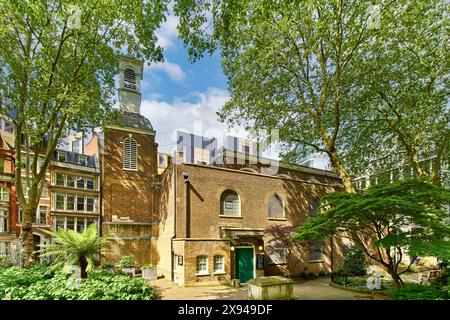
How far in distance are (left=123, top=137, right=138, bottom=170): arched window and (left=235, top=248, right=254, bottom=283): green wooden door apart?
34.8ft

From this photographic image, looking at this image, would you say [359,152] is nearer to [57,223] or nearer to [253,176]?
[253,176]

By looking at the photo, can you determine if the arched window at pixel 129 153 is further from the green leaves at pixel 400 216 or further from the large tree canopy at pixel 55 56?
the green leaves at pixel 400 216

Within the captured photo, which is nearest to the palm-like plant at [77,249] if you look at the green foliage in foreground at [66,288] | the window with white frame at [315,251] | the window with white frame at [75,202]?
the green foliage in foreground at [66,288]

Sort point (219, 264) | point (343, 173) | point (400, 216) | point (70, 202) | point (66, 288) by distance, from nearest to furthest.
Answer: point (66, 288), point (400, 216), point (343, 173), point (219, 264), point (70, 202)

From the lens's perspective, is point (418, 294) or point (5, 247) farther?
point (5, 247)

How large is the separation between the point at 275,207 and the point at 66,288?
14318 mm

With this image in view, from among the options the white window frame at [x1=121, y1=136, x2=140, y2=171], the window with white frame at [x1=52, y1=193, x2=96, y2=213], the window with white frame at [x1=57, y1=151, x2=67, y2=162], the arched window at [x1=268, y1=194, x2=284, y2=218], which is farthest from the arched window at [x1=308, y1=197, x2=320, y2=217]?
the window with white frame at [x1=57, y1=151, x2=67, y2=162]

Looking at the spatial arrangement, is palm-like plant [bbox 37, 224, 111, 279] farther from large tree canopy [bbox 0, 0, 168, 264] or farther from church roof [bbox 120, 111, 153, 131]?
church roof [bbox 120, 111, 153, 131]

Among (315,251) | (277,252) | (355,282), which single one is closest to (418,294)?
(355,282)

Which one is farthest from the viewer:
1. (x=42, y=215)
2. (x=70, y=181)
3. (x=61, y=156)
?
(x=61, y=156)

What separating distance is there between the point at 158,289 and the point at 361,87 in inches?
614

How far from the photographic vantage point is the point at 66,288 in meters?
9.12

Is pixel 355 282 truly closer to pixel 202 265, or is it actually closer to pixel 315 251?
pixel 315 251
